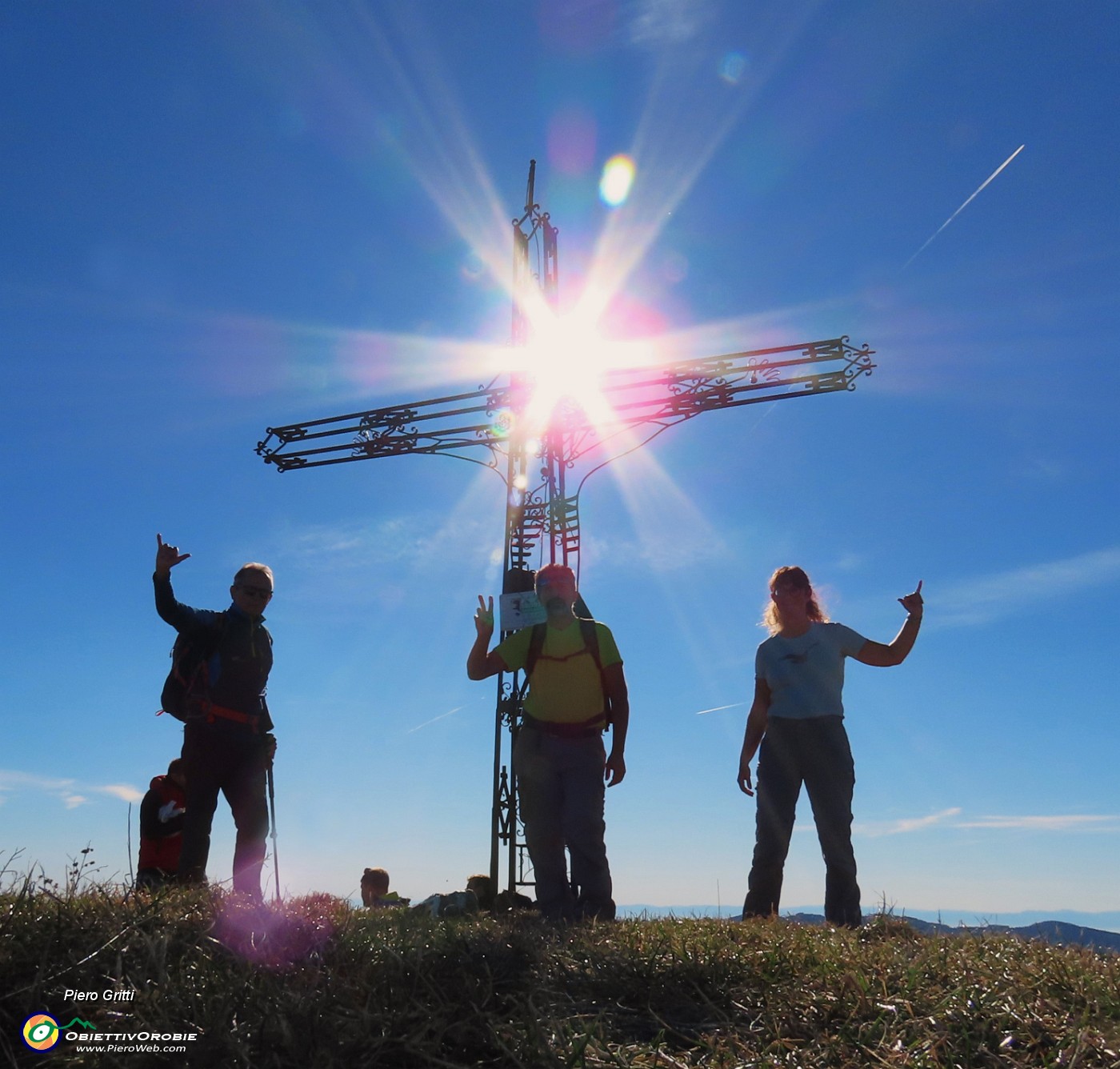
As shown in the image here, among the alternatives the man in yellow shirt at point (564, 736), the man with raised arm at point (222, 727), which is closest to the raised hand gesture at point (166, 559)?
the man with raised arm at point (222, 727)

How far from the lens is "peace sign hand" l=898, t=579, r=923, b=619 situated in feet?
18.2

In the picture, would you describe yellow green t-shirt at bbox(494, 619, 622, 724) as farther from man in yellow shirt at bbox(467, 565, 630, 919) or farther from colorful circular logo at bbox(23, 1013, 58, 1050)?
colorful circular logo at bbox(23, 1013, 58, 1050)

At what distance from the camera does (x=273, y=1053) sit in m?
1.92

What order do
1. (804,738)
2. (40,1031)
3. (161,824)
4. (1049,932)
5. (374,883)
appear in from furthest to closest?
1. (374,883)
2. (161,824)
3. (804,738)
4. (1049,932)
5. (40,1031)

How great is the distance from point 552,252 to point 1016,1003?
13.4m

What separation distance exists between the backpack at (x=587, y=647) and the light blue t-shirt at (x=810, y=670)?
3.24 feet

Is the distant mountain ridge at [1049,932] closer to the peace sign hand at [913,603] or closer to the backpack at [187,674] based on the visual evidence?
the peace sign hand at [913,603]

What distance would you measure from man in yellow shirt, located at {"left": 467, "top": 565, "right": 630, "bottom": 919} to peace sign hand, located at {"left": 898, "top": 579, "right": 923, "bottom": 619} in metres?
1.73

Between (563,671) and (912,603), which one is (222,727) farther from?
(912,603)

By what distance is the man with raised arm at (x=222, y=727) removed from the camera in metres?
5.41

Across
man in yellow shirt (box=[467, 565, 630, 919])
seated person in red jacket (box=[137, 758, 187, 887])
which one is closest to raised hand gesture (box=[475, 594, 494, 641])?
man in yellow shirt (box=[467, 565, 630, 919])

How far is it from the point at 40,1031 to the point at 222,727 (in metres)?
3.53

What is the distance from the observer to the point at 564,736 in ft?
18.1

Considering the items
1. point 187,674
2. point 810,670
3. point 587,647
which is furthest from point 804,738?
point 187,674
